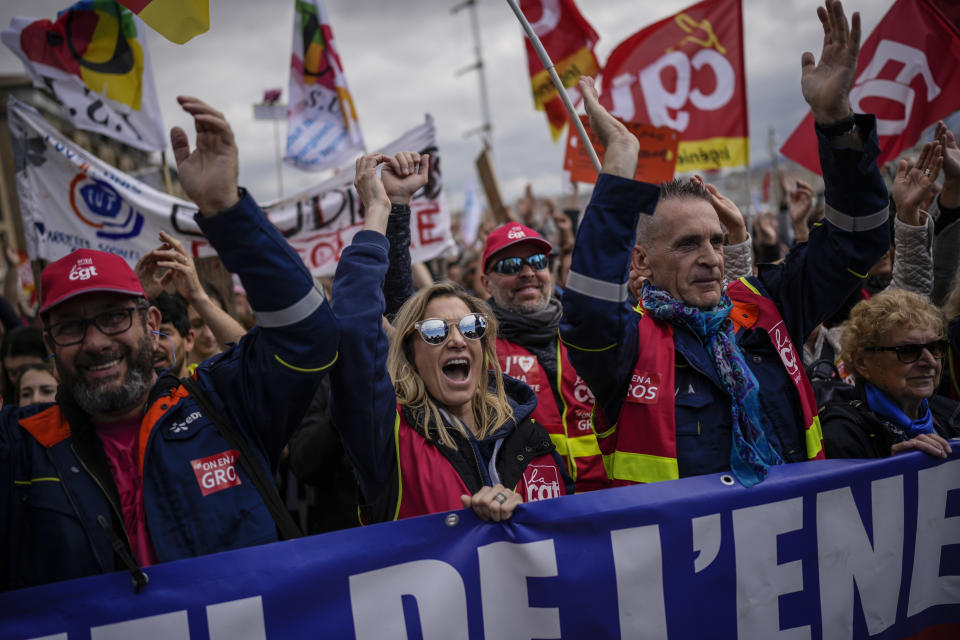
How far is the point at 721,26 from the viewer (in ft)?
19.1

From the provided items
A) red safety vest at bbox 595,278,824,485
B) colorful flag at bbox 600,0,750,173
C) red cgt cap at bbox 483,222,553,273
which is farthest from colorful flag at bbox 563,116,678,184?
red safety vest at bbox 595,278,824,485

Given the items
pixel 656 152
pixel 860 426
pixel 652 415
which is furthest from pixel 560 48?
pixel 652 415

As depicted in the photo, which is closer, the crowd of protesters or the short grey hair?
the crowd of protesters

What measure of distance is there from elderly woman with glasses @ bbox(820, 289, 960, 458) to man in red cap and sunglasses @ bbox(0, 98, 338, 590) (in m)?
2.05

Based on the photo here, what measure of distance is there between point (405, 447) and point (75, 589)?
973 mm

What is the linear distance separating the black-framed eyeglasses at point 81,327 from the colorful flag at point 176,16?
0.98m

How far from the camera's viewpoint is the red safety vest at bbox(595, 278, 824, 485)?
213cm

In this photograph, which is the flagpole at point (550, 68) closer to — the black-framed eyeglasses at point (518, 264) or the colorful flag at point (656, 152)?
the black-framed eyeglasses at point (518, 264)

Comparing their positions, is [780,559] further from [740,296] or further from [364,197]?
[364,197]

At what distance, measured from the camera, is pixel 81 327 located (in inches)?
80.3

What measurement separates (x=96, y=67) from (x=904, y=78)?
569cm

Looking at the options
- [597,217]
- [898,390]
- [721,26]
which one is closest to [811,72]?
[597,217]

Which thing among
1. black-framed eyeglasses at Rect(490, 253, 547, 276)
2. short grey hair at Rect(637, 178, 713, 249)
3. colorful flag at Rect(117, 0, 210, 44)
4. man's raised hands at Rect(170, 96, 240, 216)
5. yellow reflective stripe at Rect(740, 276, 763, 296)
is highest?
colorful flag at Rect(117, 0, 210, 44)

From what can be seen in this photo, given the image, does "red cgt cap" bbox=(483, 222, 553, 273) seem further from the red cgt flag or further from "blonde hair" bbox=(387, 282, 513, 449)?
the red cgt flag
